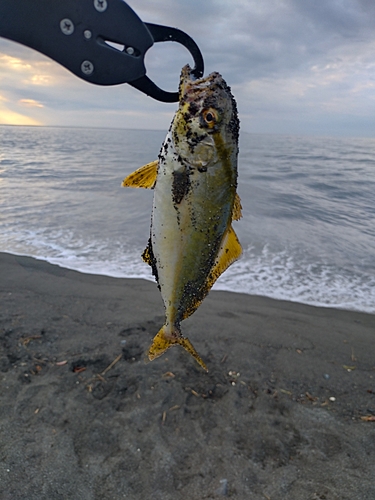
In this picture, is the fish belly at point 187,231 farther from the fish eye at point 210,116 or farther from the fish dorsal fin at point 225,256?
the fish eye at point 210,116

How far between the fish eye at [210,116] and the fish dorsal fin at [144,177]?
395 millimetres

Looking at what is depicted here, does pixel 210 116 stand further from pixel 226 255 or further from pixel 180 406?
pixel 180 406

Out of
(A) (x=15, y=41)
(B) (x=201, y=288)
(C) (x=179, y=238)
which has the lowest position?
(B) (x=201, y=288)

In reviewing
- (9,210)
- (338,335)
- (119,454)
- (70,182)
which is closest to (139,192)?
(70,182)

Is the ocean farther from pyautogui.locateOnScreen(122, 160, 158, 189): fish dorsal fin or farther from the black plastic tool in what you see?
pyautogui.locateOnScreen(122, 160, 158, 189): fish dorsal fin

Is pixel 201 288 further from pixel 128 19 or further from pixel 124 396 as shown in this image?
pixel 124 396

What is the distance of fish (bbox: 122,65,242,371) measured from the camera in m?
1.57

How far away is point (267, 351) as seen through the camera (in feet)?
16.9

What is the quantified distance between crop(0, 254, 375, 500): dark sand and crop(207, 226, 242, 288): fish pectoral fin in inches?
91.7

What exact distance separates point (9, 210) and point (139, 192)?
19.5 feet

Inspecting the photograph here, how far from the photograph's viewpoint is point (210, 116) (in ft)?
5.10

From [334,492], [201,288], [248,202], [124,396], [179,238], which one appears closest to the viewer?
[179,238]

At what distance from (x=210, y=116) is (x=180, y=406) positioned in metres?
3.37

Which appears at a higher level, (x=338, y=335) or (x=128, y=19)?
(x=128, y=19)
